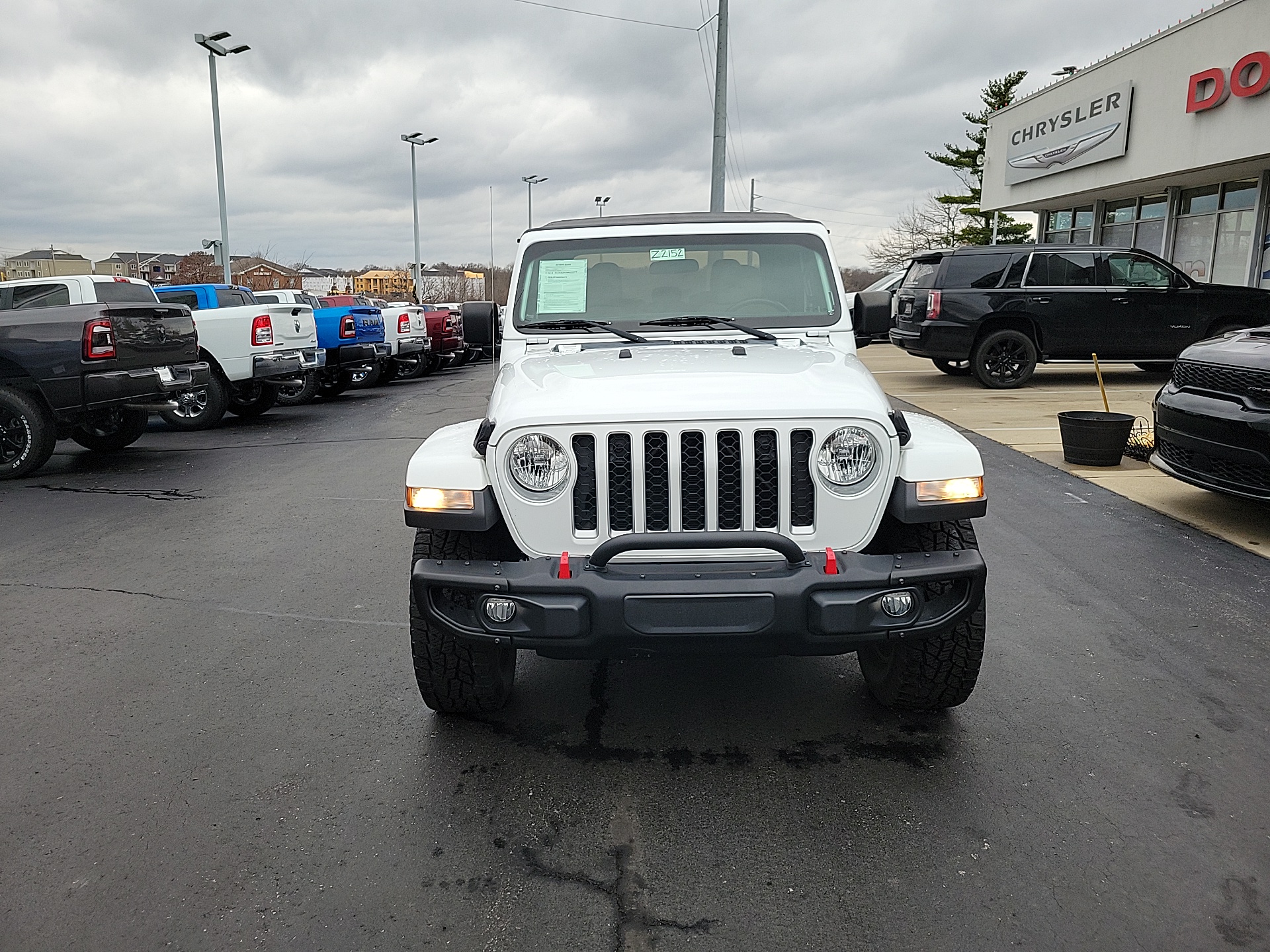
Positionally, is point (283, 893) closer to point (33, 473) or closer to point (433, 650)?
point (433, 650)

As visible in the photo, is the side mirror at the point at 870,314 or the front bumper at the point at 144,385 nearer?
the side mirror at the point at 870,314

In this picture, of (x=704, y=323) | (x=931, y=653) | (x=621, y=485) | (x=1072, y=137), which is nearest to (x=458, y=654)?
(x=621, y=485)

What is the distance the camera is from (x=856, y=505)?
3.08 m

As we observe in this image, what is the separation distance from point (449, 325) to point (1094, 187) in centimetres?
1458

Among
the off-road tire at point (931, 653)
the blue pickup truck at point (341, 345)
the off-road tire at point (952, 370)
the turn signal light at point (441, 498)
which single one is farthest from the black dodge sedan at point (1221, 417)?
the blue pickup truck at point (341, 345)

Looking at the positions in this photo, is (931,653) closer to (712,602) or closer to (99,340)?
(712,602)

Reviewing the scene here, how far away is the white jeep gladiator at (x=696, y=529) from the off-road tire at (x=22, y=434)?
6.79 meters

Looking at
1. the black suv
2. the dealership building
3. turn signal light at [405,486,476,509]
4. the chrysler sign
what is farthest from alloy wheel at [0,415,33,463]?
the chrysler sign

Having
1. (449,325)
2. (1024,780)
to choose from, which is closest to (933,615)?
(1024,780)

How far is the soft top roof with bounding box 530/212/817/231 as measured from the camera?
4719 mm

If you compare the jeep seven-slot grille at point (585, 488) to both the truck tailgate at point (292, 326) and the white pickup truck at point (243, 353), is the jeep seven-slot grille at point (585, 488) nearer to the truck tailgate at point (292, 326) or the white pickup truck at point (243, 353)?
the white pickup truck at point (243, 353)

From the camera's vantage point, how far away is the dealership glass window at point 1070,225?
24.9m

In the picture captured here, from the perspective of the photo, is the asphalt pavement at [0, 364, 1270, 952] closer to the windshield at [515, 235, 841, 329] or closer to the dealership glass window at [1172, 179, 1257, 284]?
the windshield at [515, 235, 841, 329]

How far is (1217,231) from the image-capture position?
19234mm
